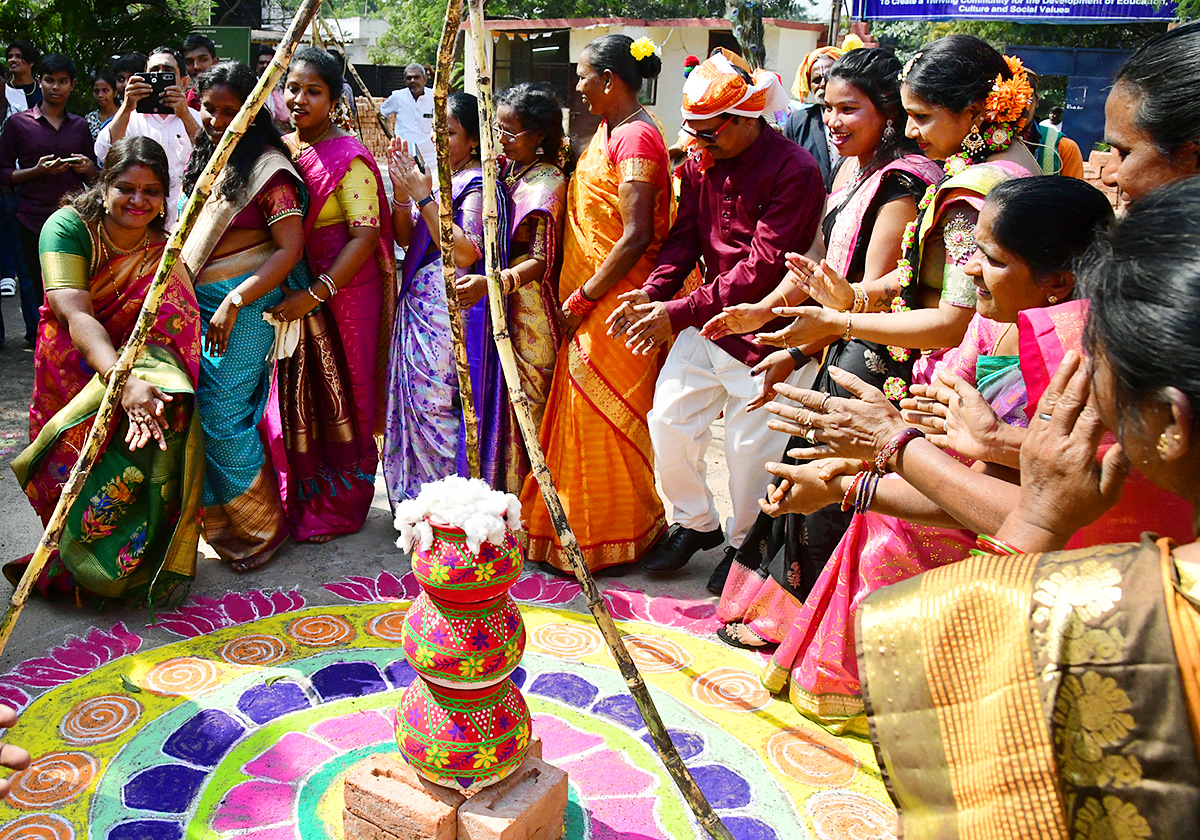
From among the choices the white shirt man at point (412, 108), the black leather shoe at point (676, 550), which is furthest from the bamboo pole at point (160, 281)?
the white shirt man at point (412, 108)

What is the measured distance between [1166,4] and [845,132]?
10.7 metres

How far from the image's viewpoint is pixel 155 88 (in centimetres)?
629

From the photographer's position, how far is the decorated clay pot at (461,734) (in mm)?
2324

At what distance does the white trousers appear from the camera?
12.4 ft

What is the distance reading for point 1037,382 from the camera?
6.06 ft

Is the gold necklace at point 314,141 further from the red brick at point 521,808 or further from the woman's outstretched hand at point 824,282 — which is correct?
the red brick at point 521,808

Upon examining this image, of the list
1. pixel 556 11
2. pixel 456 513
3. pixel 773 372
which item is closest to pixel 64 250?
pixel 456 513

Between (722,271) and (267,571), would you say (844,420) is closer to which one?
(722,271)

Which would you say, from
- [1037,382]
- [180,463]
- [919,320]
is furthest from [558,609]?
[1037,382]

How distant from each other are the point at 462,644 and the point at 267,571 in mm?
2081

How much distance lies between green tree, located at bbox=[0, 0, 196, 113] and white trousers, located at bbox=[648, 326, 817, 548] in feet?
27.5

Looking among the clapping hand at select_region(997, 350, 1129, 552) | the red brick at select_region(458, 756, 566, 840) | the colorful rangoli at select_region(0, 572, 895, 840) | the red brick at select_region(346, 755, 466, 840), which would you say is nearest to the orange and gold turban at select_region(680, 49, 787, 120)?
the colorful rangoli at select_region(0, 572, 895, 840)

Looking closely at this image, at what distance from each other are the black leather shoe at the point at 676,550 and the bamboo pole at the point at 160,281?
2321mm

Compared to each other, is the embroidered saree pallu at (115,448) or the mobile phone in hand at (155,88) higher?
the mobile phone in hand at (155,88)
